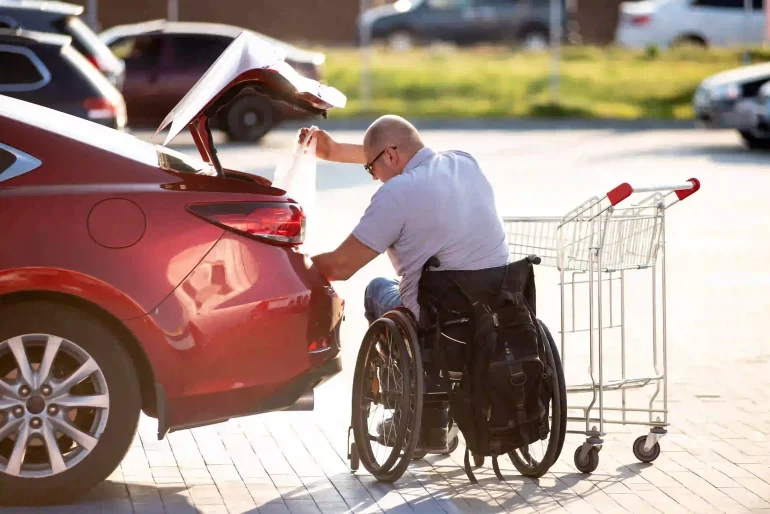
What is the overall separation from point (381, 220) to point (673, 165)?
13346mm

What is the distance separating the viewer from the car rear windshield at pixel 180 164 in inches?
227

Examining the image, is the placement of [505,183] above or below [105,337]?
below

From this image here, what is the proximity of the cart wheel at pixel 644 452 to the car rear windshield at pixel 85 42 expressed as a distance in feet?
42.6

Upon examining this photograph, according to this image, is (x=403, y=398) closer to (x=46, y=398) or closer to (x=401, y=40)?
(x=46, y=398)

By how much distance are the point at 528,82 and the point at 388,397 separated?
23334 millimetres

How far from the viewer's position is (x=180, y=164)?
5.93m

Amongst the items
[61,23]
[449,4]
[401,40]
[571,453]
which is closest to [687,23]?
[449,4]

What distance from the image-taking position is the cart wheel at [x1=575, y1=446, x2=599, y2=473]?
6066 mm

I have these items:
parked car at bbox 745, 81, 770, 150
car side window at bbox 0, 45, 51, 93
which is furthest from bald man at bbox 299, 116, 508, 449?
parked car at bbox 745, 81, 770, 150

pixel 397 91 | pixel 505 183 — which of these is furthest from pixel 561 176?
pixel 397 91

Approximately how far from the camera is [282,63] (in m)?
5.95

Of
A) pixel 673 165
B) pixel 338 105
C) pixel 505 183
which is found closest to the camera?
pixel 338 105

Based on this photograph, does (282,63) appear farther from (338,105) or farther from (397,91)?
(397,91)

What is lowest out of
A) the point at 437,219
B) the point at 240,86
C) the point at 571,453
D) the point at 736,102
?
the point at 736,102
